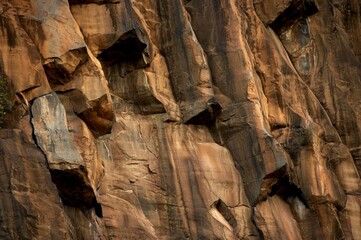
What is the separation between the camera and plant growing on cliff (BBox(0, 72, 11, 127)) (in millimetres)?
21391

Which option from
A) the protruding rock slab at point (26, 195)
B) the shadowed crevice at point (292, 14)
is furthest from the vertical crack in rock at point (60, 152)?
the shadowed crevice at point (292, 14)

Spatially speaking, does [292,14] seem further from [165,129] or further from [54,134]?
[54,134]

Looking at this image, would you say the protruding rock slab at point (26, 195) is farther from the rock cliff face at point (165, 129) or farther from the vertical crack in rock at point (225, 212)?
the vertical crack in rock at point (225, 212)

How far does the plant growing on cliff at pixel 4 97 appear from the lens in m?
21.4

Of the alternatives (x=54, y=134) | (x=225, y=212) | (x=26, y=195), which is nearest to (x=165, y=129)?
(x=225, y=212)

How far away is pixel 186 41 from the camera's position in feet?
92.6

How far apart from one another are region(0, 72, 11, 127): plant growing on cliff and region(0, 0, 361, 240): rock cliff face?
0.12 feet

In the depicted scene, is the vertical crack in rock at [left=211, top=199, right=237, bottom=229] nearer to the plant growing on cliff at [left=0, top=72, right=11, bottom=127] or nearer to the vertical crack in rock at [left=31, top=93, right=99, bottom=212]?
the vertical crack in rock at [left=31, top=93, right=99, bottom=212]

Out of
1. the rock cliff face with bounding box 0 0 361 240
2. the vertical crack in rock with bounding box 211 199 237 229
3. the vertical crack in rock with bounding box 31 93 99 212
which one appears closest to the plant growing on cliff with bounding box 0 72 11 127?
the rock cliff face with bounding box 0 0 361 240

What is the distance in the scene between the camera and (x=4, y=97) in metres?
21.6

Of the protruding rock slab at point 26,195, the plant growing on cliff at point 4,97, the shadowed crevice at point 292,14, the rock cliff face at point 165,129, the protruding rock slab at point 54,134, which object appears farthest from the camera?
the shadowed crevice at point 292,14

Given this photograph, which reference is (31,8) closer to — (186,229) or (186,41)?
(186,41)

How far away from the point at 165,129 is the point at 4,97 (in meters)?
6.38

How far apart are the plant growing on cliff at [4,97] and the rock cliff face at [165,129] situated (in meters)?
0.04
